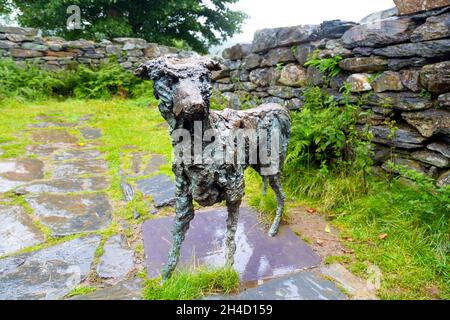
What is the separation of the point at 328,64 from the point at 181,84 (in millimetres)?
2785

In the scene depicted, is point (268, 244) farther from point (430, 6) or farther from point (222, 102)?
point (222, 102)

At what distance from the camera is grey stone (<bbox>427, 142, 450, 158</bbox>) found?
3.22 m

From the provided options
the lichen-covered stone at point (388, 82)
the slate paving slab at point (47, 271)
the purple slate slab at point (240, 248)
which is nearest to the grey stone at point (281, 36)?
the lichen-covered stone at point (388, 82)

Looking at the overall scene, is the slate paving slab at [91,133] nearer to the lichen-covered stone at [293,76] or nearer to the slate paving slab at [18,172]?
the slate paving slab at [18,172]

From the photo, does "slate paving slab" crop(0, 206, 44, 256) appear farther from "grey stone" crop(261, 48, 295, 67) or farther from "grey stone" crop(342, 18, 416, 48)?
"grey stone" crop(342, 18, 416, 48)

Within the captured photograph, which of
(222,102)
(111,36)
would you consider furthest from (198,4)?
(222,102)

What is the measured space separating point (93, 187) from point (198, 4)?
430 inches

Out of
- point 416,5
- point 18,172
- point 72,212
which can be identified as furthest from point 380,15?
point 18,172

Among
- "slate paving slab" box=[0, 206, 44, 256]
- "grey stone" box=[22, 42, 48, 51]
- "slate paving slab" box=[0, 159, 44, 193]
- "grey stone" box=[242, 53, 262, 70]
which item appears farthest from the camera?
"grey stone" box=[22, 42, 48, 51]

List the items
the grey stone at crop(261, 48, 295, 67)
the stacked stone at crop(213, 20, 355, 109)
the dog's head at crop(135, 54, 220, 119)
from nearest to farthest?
the dog's head at crop(135, 54, 220, 119) → the stacked stone at crop(213, 20, 355, 109) → the grey stone at crop(261, 48, 295, 67)

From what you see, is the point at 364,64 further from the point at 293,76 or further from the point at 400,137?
the point at 293,76

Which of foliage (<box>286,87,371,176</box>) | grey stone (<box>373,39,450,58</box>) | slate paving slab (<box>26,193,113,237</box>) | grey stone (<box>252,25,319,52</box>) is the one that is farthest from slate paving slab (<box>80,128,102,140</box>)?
grey stone (<box>373,39,450,58</box>)

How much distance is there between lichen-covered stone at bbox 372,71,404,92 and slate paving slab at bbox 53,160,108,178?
3751 millimetres

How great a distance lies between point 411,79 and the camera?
3.40 metres
